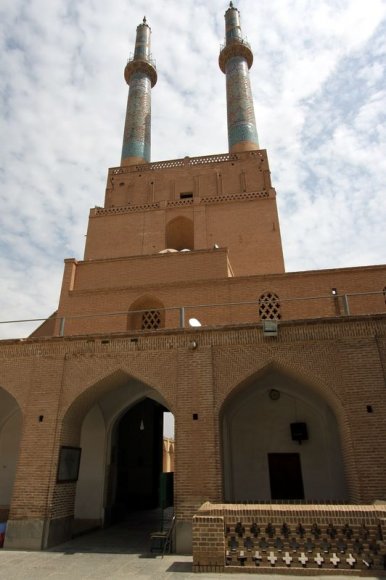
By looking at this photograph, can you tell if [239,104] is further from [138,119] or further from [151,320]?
[151,320]

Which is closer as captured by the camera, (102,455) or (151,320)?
(102,455)

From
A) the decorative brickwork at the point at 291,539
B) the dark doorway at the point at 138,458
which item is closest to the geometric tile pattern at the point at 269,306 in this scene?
the dark doorway at the point at 138,458

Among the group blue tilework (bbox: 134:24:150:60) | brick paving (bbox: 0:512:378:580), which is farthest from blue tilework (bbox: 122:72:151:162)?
brick paving (bbox: 0:512:378:580)

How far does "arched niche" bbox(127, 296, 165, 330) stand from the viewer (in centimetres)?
1265

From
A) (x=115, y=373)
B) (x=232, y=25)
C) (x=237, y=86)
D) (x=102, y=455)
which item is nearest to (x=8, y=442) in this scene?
(x=102, y=455)

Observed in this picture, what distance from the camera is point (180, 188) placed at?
1952cm

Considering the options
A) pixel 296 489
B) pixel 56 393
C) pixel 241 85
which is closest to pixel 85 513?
pixel 56 393

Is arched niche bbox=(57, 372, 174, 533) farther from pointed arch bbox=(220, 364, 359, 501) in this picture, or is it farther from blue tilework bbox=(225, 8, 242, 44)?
blue tilework bbox=(225, 8, 242, 44)

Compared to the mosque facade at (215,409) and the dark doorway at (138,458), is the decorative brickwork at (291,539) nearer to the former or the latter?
the mosque facade at (215,409)

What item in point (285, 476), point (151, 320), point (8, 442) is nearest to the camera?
point (285, 476)

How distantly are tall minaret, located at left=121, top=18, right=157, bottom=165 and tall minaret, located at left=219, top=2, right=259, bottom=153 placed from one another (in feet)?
15.3

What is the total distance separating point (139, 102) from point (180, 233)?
10.3 m

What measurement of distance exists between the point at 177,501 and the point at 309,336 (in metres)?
4.21

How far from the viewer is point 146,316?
12875 millimetres
